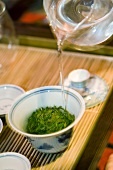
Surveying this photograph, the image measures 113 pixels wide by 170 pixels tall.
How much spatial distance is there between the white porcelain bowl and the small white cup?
165 millimetres

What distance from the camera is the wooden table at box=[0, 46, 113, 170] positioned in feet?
3.66

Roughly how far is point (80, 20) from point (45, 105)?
1.01 feet

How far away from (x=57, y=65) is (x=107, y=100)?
28 cm

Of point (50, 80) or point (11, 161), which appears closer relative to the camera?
point (11, 161)

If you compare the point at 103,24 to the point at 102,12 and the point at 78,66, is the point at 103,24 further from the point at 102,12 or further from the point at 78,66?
the point at 78,66

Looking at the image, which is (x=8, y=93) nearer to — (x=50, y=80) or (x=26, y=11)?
(x=50, y=80)

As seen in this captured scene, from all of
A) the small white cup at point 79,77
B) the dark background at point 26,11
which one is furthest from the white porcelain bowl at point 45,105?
the dark background at point 26,11

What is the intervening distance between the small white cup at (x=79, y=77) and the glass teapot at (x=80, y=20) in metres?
0.11

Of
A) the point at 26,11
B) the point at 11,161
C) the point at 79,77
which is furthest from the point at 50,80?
the point at 26,11

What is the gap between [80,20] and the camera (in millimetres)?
1253

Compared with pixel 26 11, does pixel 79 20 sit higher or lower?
higher

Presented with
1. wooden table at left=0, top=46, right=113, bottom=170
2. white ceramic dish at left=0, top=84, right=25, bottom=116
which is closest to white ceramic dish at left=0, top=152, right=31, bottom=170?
wooden table at left=0, top=46, right=113, bottom=170

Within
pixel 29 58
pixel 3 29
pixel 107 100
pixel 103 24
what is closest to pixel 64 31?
pixel 103 24

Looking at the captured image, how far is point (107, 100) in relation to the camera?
4.19 ft
